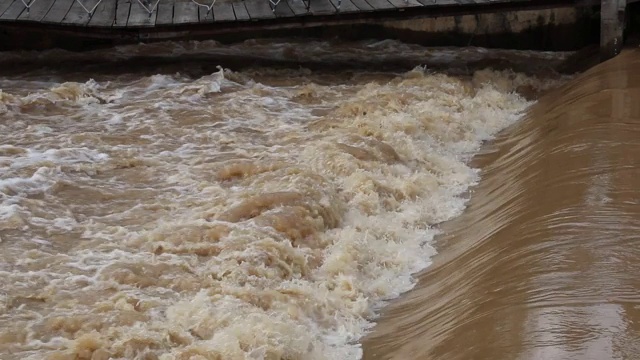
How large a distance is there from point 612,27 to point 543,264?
6990mm

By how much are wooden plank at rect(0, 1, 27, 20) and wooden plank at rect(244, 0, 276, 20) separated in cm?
298

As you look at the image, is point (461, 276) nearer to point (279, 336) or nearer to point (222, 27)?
point (279, 336)

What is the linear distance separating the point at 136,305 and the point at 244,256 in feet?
2.94

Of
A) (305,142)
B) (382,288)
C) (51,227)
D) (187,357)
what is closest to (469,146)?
(305,142)

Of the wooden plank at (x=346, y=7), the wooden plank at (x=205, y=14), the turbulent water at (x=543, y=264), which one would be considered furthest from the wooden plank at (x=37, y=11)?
the turbulent water at (x=543, y=264)

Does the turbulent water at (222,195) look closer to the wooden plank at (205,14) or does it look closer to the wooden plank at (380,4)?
the wooden plank at (205,14)

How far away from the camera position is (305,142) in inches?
328

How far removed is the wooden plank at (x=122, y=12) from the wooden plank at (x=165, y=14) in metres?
0.42

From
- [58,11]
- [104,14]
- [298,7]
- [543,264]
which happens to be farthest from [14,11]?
[543,264]

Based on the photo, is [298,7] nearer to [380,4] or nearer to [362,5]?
[362,5]

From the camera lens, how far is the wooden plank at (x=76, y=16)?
10836 mm

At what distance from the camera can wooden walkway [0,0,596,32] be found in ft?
35.6

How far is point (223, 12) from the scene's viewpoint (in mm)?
11234

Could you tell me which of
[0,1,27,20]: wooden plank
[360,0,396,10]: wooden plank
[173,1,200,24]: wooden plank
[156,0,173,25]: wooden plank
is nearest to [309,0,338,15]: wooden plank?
[360,0,396,10]: wooden plank
